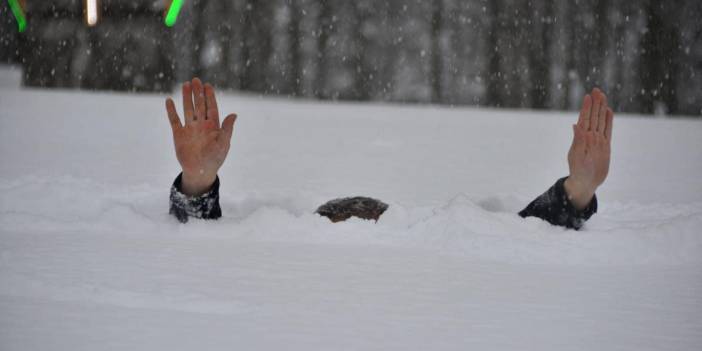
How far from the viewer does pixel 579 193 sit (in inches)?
121

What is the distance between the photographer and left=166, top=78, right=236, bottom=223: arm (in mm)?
3029

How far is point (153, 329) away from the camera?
67.9 inches

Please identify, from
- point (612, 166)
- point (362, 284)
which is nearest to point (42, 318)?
point (362, 284)

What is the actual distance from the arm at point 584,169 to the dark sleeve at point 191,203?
4.07 ft

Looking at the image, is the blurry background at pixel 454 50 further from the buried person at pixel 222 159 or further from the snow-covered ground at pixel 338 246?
the buried person at pixel 222 159

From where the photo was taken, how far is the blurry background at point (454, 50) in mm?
7145

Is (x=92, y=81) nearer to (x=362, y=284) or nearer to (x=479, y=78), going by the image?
(x=479, y=78)

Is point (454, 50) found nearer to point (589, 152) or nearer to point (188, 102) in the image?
point (589, 152)

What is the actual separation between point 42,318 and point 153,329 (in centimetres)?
25

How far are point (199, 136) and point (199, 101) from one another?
0.46ft

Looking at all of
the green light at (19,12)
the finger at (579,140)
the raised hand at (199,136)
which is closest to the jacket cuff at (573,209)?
the finger at (579,140)

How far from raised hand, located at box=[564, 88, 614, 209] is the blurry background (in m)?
4.31

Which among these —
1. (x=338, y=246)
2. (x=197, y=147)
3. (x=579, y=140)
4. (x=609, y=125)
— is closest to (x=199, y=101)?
(x=197, y=147)

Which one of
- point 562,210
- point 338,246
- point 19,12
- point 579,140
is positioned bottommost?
point 338,246
